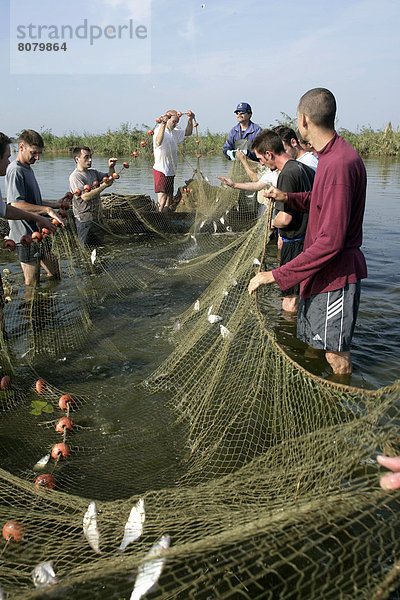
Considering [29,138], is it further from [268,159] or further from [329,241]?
[329,241]

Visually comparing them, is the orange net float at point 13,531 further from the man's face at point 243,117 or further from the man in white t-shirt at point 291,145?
the man's face at point 243,117

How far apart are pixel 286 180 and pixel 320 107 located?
3.32ft

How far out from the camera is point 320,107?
8.22 ft

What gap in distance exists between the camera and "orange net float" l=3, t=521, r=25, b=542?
6.53 ft

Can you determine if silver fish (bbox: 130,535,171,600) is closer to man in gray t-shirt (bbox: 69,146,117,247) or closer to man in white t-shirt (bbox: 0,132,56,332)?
man in white t-shirt (bbox: 0,132,56,332)

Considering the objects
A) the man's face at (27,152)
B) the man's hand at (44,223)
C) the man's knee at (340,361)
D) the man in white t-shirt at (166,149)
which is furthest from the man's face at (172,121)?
the man's knee at (340,361)

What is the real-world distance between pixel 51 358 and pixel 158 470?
6.42 feet

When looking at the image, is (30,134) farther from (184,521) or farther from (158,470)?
(184,521)

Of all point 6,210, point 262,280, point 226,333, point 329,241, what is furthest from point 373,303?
point 6,210

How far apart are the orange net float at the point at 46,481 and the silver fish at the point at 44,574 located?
81 centimetres

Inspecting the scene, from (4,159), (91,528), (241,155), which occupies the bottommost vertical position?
(91,528)

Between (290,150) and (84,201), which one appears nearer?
(290,150)

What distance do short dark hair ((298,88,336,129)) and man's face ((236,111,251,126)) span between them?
18.1ft

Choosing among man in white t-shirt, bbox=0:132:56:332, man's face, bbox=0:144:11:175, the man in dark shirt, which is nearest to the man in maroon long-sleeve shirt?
the man in dark shirt
